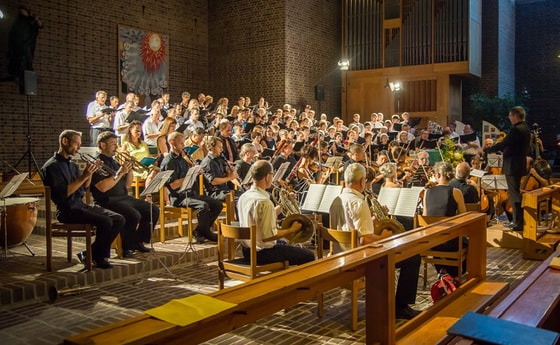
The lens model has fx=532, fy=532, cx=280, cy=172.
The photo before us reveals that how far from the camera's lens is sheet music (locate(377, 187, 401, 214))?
5384 millimetres

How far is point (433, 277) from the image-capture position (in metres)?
5.97

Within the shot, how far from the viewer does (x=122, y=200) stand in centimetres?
630

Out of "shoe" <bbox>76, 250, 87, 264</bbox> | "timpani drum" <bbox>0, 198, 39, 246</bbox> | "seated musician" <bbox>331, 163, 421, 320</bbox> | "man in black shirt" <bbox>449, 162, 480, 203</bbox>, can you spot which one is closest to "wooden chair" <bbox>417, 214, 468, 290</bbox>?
"seated musician" <bbox>331, 163, 421, 320</bbox>

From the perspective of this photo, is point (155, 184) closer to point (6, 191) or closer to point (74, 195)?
point (74, 195)

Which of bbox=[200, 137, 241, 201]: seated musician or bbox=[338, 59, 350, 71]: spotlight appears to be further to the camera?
bbox=[338, 59, 350, 71]: spotlight

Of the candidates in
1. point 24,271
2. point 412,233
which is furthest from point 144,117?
point 412,233

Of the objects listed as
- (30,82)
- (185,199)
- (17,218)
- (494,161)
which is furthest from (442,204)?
(30,82)

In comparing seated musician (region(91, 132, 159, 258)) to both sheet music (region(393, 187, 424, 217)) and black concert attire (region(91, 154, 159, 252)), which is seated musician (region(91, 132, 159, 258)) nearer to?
black concert attire (region(91, 154, 159, 252))

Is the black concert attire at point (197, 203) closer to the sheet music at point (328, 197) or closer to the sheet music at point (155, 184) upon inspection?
the sheet music at point (155, 184)

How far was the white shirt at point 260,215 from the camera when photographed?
450cm

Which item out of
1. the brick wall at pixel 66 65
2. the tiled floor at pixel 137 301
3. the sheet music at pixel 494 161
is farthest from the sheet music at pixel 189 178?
the sheet music at pixel 494 161

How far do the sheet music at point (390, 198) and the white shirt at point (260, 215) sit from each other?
1.42 m

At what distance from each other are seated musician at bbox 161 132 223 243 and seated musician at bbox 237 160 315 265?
8.22 feet

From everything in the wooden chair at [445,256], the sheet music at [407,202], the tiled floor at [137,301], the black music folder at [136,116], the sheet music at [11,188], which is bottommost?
the tiled floor at [137,301]
